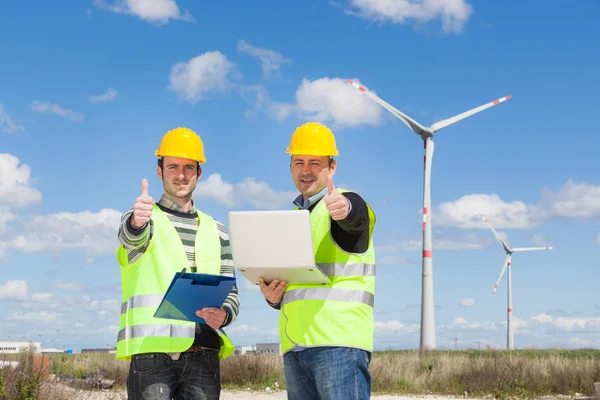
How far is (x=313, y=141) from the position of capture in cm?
365

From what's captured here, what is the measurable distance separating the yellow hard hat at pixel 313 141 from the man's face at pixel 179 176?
2.76 ft

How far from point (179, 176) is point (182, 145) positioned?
19cm

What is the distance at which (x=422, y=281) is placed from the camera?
29016 millimetres

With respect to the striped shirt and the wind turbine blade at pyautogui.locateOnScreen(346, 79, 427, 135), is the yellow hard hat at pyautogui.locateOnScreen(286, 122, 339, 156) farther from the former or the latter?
the wind turbine blade at pyautogui.locateOnScreen(346, 79, 427, 135)

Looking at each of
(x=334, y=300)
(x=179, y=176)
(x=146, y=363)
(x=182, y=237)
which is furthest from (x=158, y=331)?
(x=334, y=300)

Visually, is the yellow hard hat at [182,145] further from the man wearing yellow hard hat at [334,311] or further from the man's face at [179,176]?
the man wearing yellow hard hat at [334,311]

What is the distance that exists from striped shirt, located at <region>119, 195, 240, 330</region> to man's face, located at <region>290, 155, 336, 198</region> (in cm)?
88

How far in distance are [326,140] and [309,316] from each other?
3.03ft

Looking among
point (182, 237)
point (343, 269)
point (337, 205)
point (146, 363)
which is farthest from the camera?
point (182, 237)

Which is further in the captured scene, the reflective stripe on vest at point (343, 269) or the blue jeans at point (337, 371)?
the reflective stripe on vest at point (343, 269)

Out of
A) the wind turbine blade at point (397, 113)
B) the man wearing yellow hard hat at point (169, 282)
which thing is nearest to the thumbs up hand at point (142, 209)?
the man wearing yellow hard hat at point (169, 282)

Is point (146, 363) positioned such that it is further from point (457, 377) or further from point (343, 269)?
point (457, 377)

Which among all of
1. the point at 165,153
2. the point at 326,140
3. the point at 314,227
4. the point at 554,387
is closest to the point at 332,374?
the point at 314,227

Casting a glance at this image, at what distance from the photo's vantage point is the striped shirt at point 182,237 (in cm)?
387
